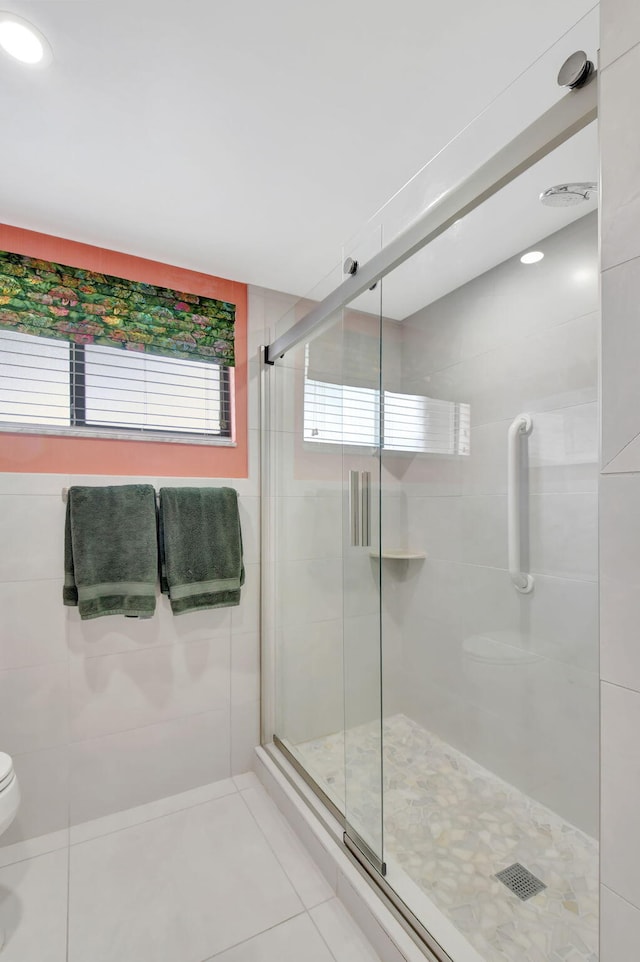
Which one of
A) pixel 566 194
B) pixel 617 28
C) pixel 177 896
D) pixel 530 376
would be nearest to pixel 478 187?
pixel 566 194

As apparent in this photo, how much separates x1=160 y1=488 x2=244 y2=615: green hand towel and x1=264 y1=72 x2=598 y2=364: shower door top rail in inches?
34.1

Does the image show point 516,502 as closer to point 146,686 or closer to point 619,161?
point 619,161

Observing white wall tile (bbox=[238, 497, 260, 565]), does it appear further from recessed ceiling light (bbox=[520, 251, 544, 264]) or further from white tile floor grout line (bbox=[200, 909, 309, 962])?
recessed ceiling light (bbox=[520, 251, 544, 264])

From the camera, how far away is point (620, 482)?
30.3 inches

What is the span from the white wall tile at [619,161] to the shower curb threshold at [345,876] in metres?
1.61

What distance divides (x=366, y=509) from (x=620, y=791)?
40.6 inches

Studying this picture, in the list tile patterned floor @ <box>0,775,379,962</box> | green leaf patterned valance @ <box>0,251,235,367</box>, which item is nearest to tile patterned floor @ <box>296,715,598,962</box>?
tile patterned floor @ <box>0,775,379,962</box>

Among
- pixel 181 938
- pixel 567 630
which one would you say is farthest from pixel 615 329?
pixel 181 938

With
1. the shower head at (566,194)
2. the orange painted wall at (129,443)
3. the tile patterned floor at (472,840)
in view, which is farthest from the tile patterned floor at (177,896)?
the shower head at (566,194)

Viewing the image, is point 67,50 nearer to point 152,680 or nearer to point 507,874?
point 152,680

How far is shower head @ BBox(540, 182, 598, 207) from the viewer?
42.7 inches

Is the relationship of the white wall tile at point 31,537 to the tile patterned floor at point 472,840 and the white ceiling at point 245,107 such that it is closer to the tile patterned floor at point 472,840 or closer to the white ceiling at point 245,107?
the white ceiling at point 245,107

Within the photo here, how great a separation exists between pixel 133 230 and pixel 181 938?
2.35 meters

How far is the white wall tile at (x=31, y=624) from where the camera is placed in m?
1.75
